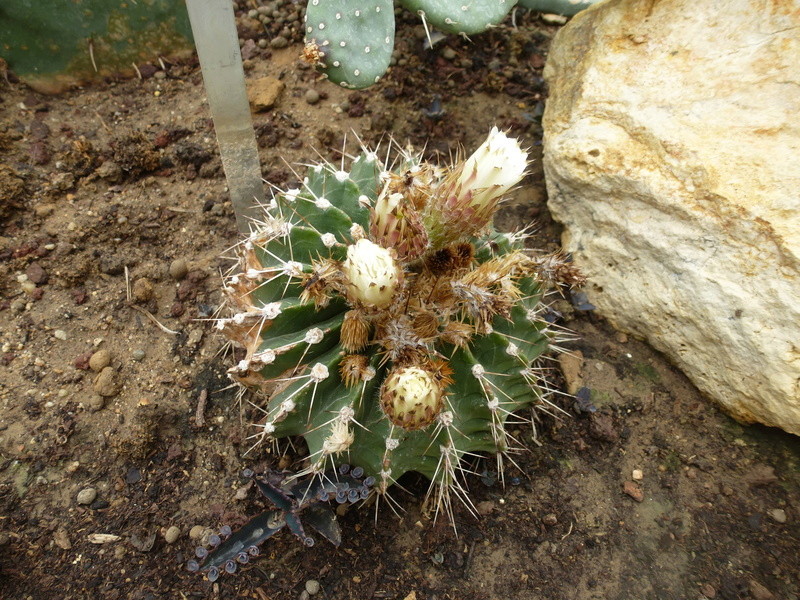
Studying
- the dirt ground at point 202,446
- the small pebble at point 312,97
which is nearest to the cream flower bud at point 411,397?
the dirt ground at point 202,446

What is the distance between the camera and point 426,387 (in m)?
1.43

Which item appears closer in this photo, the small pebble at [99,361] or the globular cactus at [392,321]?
the globular cactus at [392,321]

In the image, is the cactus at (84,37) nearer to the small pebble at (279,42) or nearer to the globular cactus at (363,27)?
the small pebble at (279,42)

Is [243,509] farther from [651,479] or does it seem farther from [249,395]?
[651,479]

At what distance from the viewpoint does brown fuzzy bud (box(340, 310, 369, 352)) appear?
5.13 ft

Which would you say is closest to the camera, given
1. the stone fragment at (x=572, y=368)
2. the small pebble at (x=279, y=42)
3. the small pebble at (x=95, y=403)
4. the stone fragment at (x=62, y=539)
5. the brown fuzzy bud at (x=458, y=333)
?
the brown fuzzy bud at (x=458, y=333)

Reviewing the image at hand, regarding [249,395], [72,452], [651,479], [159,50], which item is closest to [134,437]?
[72,452]

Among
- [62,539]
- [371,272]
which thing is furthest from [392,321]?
[62,539]

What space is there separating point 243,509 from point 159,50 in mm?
2264

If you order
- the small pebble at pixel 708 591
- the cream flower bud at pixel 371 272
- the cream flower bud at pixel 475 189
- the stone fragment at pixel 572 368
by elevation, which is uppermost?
the cream flower bud at pixel 475 189

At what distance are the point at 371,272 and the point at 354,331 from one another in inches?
9.4

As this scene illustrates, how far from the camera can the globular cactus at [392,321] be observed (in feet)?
5.09

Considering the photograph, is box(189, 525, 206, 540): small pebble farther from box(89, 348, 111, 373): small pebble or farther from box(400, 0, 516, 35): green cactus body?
box(400, 0, 516, 35): green cactus body

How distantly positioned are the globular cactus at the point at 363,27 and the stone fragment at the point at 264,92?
894mm
